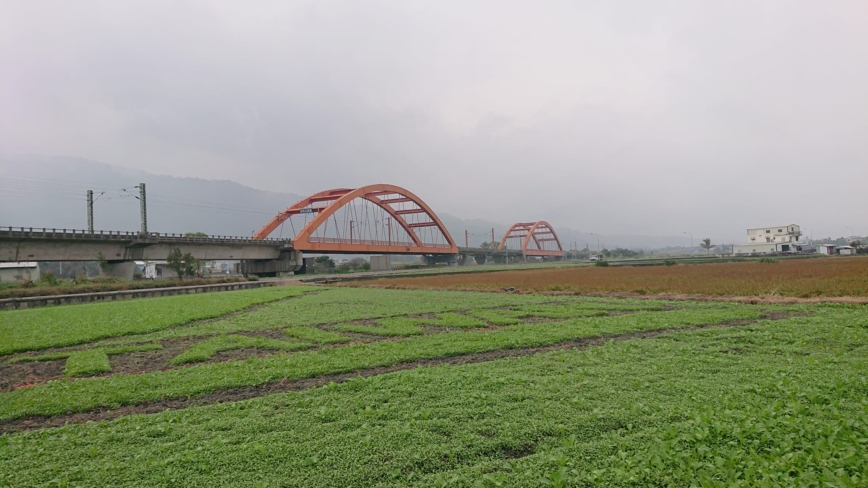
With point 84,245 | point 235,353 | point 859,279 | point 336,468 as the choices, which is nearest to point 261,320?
point 235,353

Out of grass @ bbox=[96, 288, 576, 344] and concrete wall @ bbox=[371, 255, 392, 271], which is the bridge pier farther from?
grass @ bbox=[96, 288, 576, 344]

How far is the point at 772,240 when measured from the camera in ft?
390

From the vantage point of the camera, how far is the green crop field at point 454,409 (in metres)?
5.04

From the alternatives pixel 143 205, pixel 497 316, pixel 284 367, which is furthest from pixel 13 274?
pixel 284 367

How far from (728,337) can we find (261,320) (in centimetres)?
1698

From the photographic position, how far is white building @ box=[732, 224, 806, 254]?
111m

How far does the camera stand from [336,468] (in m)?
5.21

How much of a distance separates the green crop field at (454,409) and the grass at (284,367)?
0.06 metres

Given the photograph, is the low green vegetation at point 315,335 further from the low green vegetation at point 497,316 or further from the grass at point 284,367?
the low green vegetation at point 497,316

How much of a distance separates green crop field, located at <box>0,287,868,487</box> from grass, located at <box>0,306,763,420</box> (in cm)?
6

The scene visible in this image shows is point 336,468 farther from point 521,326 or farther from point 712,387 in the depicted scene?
point 521,326

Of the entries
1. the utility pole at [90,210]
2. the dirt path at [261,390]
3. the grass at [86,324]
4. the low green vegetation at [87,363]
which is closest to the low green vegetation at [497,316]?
the dirt path at [261,390]

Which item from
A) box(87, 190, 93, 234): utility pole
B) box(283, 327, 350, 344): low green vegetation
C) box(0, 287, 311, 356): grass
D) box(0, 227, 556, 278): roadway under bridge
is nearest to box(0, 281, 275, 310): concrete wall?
box(0, 287, 311, 356): grass

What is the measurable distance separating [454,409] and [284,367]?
4.95 meters
